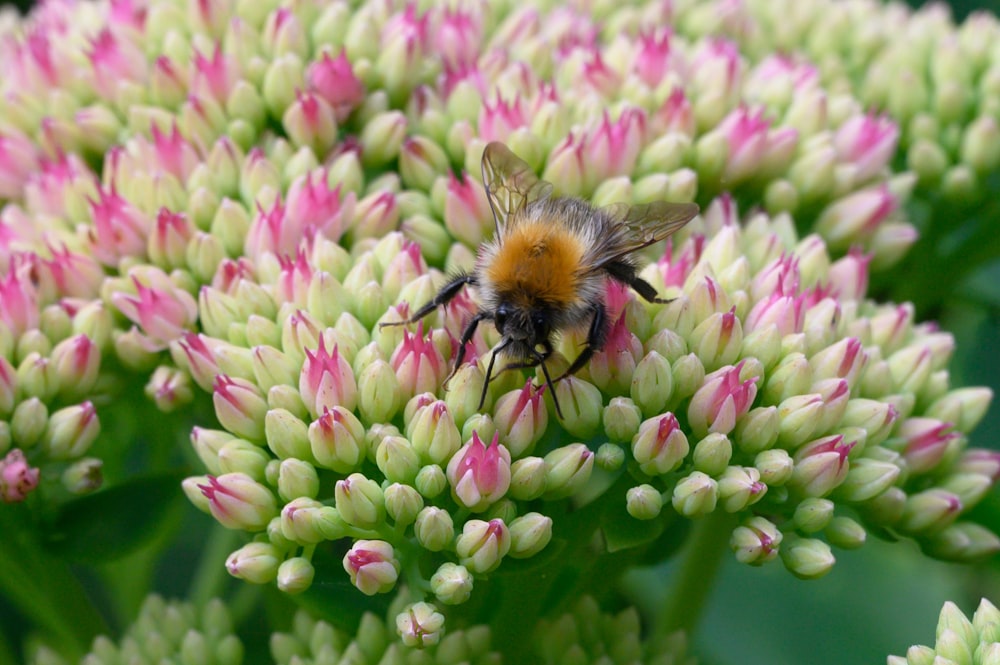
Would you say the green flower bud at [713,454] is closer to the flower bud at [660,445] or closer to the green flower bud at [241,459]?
the flower bud at [660,445]

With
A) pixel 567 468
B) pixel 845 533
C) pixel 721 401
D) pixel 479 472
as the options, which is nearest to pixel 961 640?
pixel 845 533

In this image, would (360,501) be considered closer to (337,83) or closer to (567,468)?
(567,468)

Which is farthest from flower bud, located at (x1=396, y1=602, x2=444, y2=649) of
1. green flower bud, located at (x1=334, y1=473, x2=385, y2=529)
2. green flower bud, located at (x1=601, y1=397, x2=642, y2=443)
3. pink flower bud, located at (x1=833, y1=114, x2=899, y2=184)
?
pink flower bud, located at (x1=833, y1=114, x2=899, y2=184)

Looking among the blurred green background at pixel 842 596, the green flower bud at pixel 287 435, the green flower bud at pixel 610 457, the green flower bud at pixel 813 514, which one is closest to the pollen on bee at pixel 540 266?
the green flower bud at pixel 610 457

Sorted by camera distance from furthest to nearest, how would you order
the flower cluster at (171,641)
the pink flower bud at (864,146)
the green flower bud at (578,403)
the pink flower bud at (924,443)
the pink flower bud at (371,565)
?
the pink flower bud at (864,146), the flower cluster at (171,641), the pink flower bud at (924,443), the green flower bud at (578,403), the pink flower bud at (371,565)

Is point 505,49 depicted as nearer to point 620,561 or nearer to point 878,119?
point 878,119

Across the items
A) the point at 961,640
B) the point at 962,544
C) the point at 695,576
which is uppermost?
the point at 961,640
